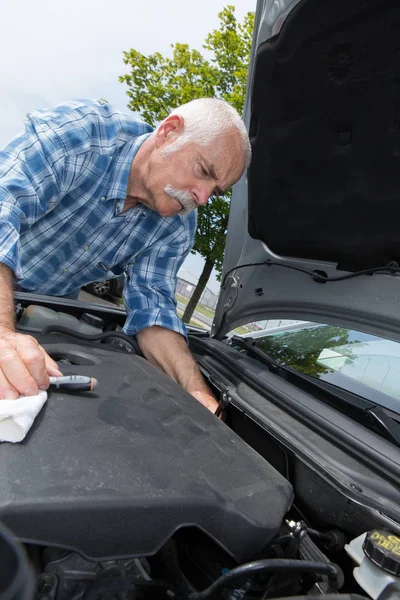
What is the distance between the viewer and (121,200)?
6.34ft

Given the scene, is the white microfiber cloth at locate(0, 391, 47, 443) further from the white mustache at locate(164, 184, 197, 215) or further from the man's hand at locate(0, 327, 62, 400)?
the white mustache at locate(164, 184, 197, 215)

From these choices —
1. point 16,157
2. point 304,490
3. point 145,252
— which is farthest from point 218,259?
point 304,490

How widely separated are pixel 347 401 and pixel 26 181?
1.36 metres

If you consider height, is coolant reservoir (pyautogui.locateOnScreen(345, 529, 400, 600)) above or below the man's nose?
below

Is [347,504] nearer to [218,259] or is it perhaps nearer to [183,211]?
[183,211]

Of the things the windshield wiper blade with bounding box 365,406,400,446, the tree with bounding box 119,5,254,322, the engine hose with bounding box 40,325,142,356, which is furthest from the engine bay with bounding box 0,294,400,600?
the tree with bounding box 119,5,254,322

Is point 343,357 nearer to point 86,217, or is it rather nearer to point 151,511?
point 151,511

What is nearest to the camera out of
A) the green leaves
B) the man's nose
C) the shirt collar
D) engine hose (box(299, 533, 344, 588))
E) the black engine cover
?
the black engine cover

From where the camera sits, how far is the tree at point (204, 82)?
318 inches

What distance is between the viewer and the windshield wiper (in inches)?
49.1

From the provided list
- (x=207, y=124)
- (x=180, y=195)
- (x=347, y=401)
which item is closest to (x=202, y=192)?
(x=180, y=195)

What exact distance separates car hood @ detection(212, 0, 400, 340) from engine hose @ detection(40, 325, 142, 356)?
526mm

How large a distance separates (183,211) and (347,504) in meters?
1.34

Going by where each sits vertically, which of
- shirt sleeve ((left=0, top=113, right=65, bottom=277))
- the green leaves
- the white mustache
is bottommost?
shirt sleeve ((left=0, top=113, right=65, bottom=277))
